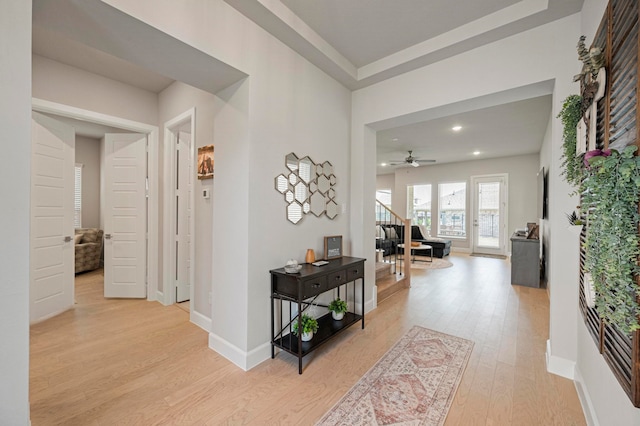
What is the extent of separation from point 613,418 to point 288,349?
190 centimetres

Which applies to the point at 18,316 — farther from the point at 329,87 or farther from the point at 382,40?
the point at 382,40

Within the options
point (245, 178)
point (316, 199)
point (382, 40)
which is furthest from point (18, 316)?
point (382, 40)

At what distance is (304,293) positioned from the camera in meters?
2.15

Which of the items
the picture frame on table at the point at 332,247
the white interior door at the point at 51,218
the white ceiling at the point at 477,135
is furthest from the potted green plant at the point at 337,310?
the white ceiling at the point at 477,135

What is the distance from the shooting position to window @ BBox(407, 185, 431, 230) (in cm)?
921

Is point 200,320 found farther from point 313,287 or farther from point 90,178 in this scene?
point 90,178

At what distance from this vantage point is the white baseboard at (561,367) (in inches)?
80.9

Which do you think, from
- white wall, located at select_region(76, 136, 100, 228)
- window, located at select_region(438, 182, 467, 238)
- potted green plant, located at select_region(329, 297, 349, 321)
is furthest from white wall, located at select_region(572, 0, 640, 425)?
white wall, located at select_region(76, 136, 100, 228)

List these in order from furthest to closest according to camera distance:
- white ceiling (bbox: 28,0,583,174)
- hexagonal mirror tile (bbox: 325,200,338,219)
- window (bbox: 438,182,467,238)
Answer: window (bbox: 438,182,467,238)
hexagonal mirror tile (bbox: 325,200,338,219)
white ceiling (bbox: 28,0,583,174)

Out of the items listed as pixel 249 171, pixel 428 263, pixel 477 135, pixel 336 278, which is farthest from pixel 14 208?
pixel 428 263

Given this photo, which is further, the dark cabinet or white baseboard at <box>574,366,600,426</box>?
the dark cabinet

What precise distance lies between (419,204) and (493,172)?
241 centimetres

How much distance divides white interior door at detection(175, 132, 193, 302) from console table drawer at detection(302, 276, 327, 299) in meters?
2.14

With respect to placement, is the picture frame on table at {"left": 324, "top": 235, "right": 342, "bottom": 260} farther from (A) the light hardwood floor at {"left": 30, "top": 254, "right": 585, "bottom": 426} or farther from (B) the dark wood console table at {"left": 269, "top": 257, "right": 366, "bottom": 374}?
(A) the light hardwood floor at {"left": 30, "top": 254, "right": 585, "bottom": 426}
